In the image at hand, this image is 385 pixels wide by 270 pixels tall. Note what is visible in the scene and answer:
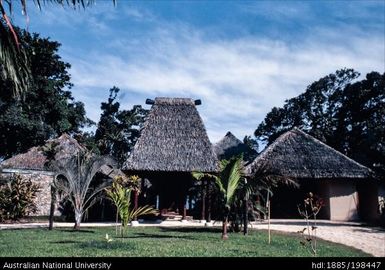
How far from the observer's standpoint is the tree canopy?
3055cm

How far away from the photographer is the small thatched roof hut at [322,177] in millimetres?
18453

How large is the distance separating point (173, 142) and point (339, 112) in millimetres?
22172

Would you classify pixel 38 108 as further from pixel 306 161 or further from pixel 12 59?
pixel 12 59

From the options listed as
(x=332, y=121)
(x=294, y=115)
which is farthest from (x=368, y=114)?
(x=294, y=115)

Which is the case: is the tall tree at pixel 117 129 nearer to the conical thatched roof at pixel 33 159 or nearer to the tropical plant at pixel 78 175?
the conical thatched roof at pixel 33 159

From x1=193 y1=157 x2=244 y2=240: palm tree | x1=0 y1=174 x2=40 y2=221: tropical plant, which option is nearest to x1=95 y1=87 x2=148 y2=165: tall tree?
x1=0 y1=174 x2=40 y2=221: tropical plant

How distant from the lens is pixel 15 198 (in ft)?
53.5

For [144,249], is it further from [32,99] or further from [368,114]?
[368,114]

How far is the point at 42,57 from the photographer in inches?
960

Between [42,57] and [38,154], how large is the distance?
760 centimetres

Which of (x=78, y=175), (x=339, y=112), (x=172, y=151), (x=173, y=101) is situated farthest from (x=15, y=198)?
(x=339, y=112)

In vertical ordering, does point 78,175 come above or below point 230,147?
below

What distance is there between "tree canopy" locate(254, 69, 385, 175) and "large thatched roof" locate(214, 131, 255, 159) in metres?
7.31

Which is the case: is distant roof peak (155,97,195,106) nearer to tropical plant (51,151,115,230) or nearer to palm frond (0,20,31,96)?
tropical plant (51,151,115,230)
